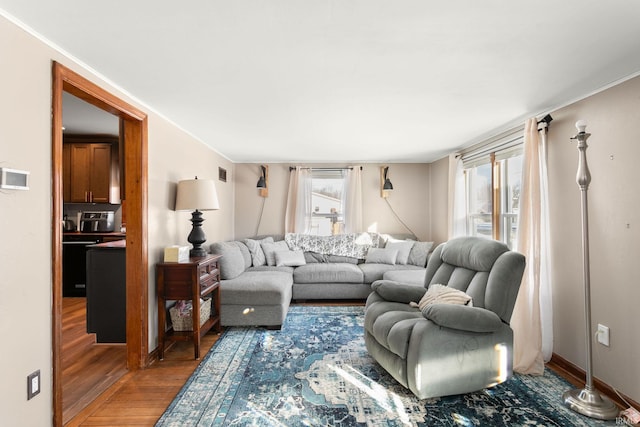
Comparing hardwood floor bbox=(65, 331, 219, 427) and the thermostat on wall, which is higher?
the thermostat on wall

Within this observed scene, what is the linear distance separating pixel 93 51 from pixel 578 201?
139 inches

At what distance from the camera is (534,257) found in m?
2.82

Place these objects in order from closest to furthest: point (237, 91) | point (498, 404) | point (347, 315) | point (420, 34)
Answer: point (420, 34)
point (498, 404)
point (237, 91)
point (347, 315)

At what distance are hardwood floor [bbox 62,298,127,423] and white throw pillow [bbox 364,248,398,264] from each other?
3402mm

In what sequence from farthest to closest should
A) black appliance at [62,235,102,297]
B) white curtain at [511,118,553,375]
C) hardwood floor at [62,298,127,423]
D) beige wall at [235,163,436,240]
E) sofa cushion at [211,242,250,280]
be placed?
beige wall at [235,163,436,240] < black appliance at [62,235,102,297] < sofa cushion at [211,242,250,280] < white curtain at [511,118,553,375] < hardwood floor at [62,298,127,423]

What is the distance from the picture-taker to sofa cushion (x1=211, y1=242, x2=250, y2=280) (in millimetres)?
3811

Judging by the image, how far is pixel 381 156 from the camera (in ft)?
17.2

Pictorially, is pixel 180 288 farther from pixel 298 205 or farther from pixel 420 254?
pixel 420 254

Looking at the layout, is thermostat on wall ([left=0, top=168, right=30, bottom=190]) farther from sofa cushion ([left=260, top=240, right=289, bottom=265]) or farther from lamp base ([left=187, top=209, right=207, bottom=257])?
sofa cushion ([left=260, top=240, right=289, bottom=265])

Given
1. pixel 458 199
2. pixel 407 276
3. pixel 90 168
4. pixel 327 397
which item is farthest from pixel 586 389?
pixel 90 168

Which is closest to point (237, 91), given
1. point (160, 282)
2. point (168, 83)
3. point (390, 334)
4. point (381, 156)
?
point (168, 83)

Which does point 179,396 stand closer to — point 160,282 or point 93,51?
point 160,282

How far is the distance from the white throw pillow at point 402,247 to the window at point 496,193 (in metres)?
0.95

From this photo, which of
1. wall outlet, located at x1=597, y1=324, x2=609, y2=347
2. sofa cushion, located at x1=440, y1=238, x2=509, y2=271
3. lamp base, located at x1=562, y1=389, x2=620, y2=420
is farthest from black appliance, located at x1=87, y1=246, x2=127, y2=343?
wall outlet, located at x1=597, y1=324, x2=609, y2=347
